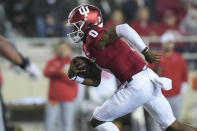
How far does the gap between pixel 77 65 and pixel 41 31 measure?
502 centimetres

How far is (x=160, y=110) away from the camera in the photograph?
5387 mm

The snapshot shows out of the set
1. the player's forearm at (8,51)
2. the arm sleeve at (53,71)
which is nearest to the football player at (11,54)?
the player's forearm at (8,51)

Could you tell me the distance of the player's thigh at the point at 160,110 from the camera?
17.7 feet

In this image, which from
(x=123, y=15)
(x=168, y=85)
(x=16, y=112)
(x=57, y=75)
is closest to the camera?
(x=168, y=85)

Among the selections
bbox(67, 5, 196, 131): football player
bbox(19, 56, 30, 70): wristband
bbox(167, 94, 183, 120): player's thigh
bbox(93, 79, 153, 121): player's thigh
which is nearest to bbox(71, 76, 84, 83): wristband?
bbox(67, 5, 196, 131): football player

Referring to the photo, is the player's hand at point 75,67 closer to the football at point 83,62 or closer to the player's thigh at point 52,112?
the football at point 83,62

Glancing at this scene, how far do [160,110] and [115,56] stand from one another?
1.99 ft

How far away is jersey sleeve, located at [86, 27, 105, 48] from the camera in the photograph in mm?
5246

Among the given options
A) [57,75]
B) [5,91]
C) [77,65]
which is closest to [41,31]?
[5,91]

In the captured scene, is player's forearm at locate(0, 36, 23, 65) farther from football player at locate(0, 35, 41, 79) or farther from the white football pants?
the white football pants

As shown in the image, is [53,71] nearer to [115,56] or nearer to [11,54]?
[11,54]

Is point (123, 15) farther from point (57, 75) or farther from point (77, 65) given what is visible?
point (77, 65)

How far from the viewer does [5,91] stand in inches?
387

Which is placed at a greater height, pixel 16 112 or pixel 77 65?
pixel 77 65
